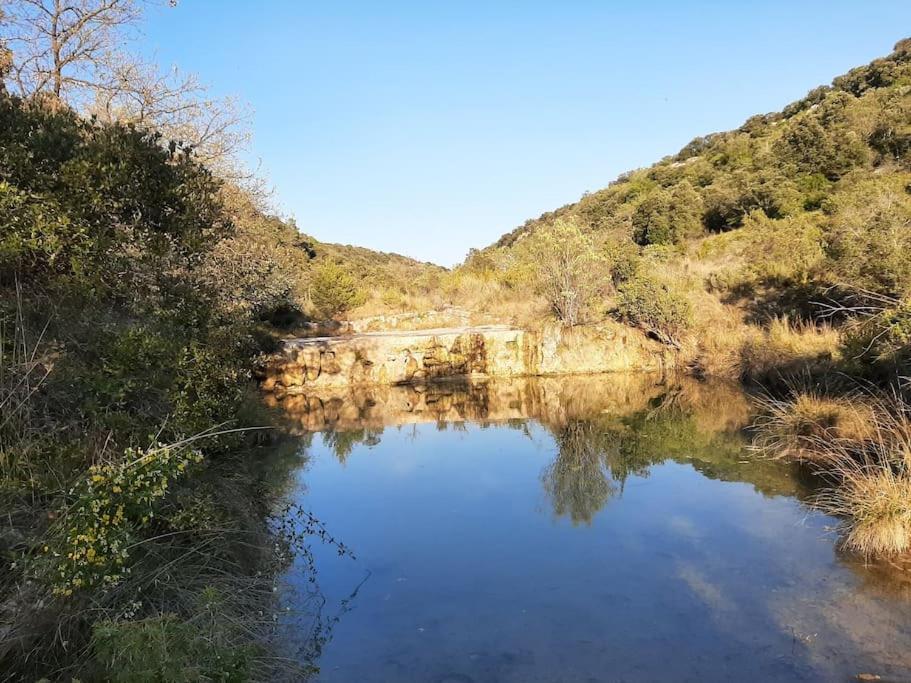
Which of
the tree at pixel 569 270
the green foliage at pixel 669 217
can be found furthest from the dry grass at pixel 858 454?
the green foliage at pixel 669 217

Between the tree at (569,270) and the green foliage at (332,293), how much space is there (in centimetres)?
783

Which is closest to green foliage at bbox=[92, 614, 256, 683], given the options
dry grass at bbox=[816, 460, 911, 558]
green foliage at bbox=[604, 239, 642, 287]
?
dry grass at bbox=[816, 460, 911, 558]

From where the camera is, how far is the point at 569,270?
57.4 ft

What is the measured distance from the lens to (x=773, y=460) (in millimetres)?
7793

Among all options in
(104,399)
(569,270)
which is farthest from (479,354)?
(104,399)

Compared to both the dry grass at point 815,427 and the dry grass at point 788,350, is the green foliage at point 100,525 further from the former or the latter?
the dry grass at point 788,350

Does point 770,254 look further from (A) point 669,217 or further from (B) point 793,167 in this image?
(A) point 669,217

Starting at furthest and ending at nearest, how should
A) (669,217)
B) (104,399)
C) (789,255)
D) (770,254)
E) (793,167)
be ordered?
(669,217)
(793,167)
(770,254)
(789,255)
(104,399)

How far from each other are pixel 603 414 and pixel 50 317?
9440 millimetres

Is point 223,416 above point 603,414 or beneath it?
above

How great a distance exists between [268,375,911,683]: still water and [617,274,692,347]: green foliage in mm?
7322

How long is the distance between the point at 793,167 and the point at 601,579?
3010 centimetres

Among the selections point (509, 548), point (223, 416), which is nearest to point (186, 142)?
point (223, 416)

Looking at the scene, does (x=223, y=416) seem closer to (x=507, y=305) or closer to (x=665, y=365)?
(x=665, y=365)
